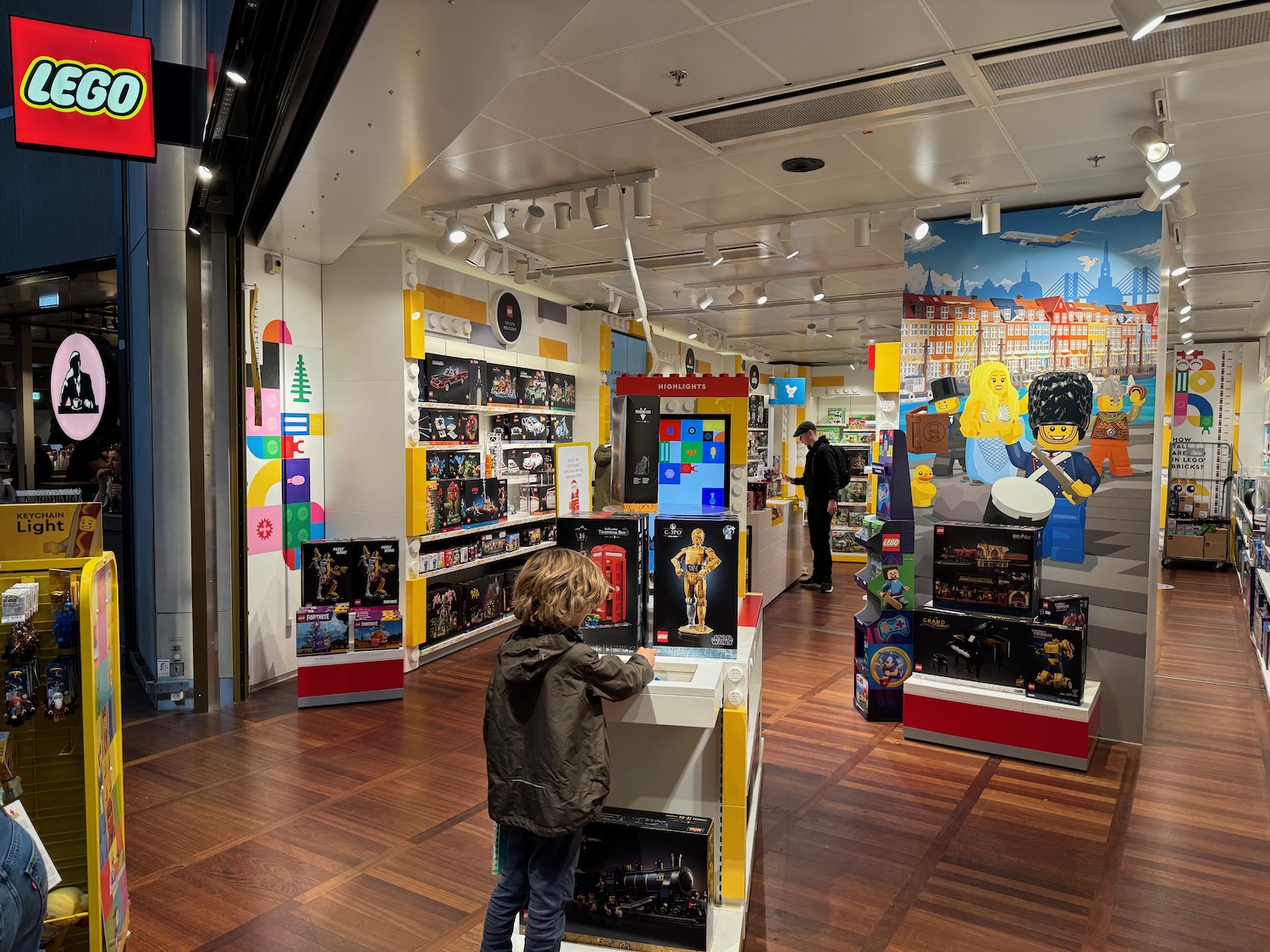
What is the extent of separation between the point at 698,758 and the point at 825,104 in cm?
286

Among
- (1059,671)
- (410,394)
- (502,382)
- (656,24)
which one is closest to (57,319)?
(410,394)

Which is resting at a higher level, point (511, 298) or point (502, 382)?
point (511, 298)

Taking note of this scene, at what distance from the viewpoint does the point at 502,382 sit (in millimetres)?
7418

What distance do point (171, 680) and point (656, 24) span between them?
187 inches

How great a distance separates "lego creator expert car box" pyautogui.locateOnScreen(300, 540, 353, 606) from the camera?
5395 millimetres

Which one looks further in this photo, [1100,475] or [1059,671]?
[1100,475]

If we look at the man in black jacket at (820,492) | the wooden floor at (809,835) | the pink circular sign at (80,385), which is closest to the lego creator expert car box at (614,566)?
the wooden floor at (809,835)

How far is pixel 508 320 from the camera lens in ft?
24.7

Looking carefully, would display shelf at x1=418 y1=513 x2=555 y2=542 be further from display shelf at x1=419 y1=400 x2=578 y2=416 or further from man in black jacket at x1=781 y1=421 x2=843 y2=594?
man in black jacket at x1=781 y1=421 x2=843 y2=594

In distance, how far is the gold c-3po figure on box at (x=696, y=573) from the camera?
2.73 metres

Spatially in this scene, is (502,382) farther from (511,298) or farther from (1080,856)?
(1080,856)

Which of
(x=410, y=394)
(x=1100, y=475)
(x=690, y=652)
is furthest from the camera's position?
(x=410, y=394)

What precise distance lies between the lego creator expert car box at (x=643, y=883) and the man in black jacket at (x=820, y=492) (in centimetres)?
714

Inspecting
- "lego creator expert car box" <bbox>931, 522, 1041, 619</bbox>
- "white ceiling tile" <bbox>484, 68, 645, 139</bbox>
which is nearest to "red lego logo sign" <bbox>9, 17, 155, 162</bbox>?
"white ceiling tile" <bbox>484, 68, 645, 139</bbox>
